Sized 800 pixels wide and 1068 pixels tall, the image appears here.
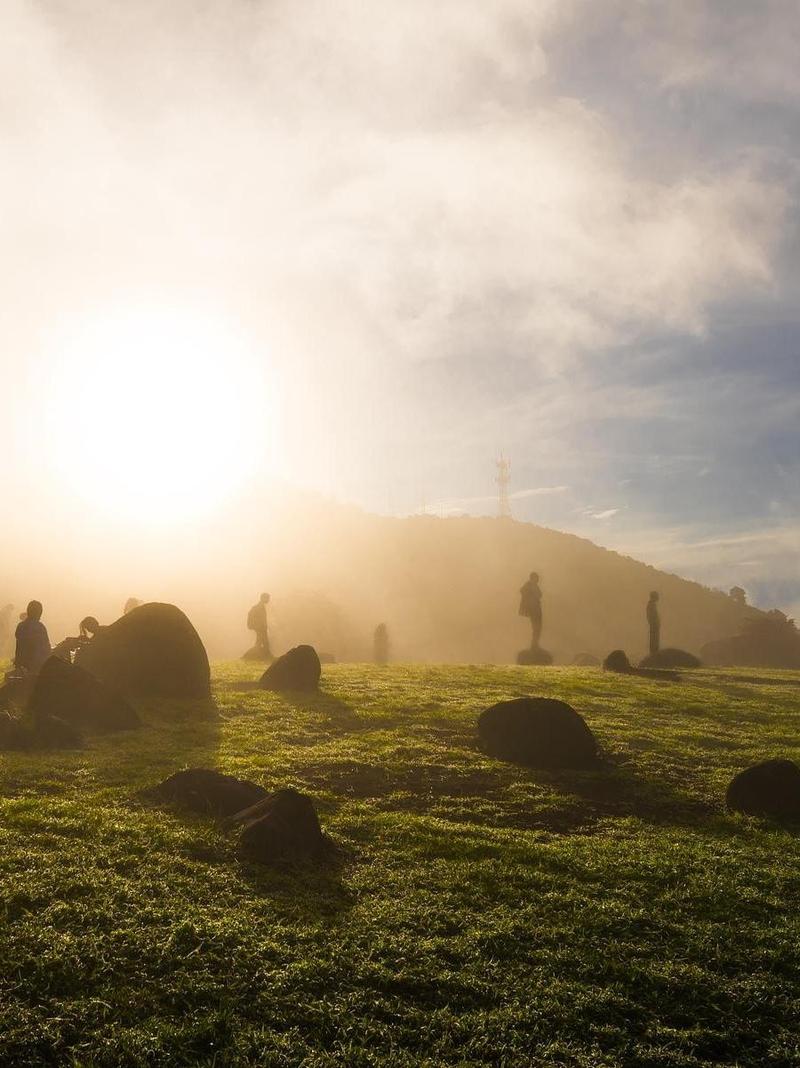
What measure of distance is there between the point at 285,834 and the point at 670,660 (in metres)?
32.6

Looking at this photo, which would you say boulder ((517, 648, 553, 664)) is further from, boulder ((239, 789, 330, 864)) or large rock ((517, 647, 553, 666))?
boulder ((239, 789, 330, 864))

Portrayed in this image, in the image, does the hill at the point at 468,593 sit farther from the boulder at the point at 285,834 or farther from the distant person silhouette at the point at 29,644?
the boulder at the point at 285,834

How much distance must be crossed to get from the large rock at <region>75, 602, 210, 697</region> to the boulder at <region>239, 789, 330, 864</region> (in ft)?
38.7

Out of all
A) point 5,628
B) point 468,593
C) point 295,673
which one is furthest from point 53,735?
point 468,593

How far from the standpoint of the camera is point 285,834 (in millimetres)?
9781

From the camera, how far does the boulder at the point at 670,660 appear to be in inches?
1490

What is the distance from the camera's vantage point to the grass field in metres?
6.24

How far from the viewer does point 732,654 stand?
5556cm

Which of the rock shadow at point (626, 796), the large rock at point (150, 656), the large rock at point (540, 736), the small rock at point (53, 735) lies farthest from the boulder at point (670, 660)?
the small rock at point (53, 735)

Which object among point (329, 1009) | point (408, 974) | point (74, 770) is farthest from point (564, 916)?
point (74, 770)

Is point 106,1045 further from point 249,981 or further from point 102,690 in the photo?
point 102,690

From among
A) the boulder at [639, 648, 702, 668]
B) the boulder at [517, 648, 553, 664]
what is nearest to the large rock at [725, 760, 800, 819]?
the boulder at [639, 648, 702, 668]

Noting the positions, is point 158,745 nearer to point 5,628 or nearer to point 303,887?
point 303,887

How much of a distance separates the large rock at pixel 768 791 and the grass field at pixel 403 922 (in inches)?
16.2
